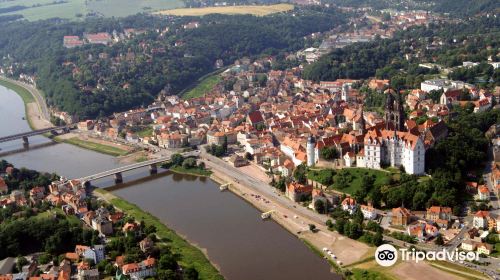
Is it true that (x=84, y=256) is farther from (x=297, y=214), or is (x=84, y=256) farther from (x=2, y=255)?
(x=297, y=214)

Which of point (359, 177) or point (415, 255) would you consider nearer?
point (415, 255)

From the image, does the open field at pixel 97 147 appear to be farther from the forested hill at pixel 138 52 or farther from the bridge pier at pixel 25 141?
the forested hill at pixel 138 52

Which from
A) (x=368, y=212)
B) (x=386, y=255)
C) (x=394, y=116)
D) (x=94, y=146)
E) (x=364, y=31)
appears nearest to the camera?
(x=386, y=255)

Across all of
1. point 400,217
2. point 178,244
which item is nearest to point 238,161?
point 178,244

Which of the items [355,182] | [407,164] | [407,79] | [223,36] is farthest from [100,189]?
[223,36]

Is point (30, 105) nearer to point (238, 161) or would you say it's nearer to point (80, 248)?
point (238, 161)

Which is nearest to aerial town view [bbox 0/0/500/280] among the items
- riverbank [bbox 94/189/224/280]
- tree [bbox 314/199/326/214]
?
tree [bbox 314/199/326/214]

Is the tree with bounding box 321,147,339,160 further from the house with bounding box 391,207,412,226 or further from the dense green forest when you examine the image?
the dense green forest
